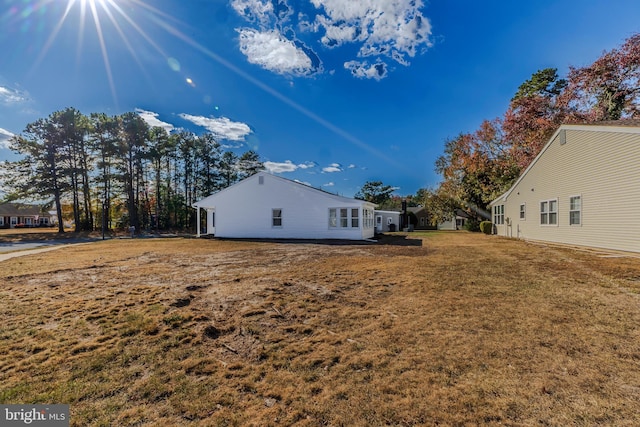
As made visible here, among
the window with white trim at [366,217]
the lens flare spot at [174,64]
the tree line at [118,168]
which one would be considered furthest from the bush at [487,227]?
the tree line at [118,168]

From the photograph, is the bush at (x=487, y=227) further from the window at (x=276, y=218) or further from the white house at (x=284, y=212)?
the window at (x=276, y=218)

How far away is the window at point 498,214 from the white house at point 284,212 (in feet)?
34.4

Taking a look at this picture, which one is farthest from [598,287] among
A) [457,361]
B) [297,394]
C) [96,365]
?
[96,365]

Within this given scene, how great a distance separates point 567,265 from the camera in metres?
7.12

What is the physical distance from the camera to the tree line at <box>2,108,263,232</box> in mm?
26172

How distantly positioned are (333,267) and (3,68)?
1786 cm

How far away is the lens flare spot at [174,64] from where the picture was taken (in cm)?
1302

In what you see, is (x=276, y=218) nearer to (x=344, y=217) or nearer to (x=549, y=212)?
(x=344, y=217)

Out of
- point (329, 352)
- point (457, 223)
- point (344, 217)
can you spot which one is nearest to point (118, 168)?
point (344, 217)

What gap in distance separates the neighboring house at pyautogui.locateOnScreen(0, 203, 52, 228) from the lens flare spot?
5056cm

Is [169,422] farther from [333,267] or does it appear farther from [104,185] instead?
[104,185]

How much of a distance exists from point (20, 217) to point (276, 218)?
62236 mm

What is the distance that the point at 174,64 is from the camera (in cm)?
1332

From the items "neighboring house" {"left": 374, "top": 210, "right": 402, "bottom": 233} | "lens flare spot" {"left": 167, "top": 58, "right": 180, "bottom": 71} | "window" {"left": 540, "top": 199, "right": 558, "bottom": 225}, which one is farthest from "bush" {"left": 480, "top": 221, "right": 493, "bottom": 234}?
"lens flare spot" {"left": 167, "top": 58, "right": 180, "bottom": 71}
